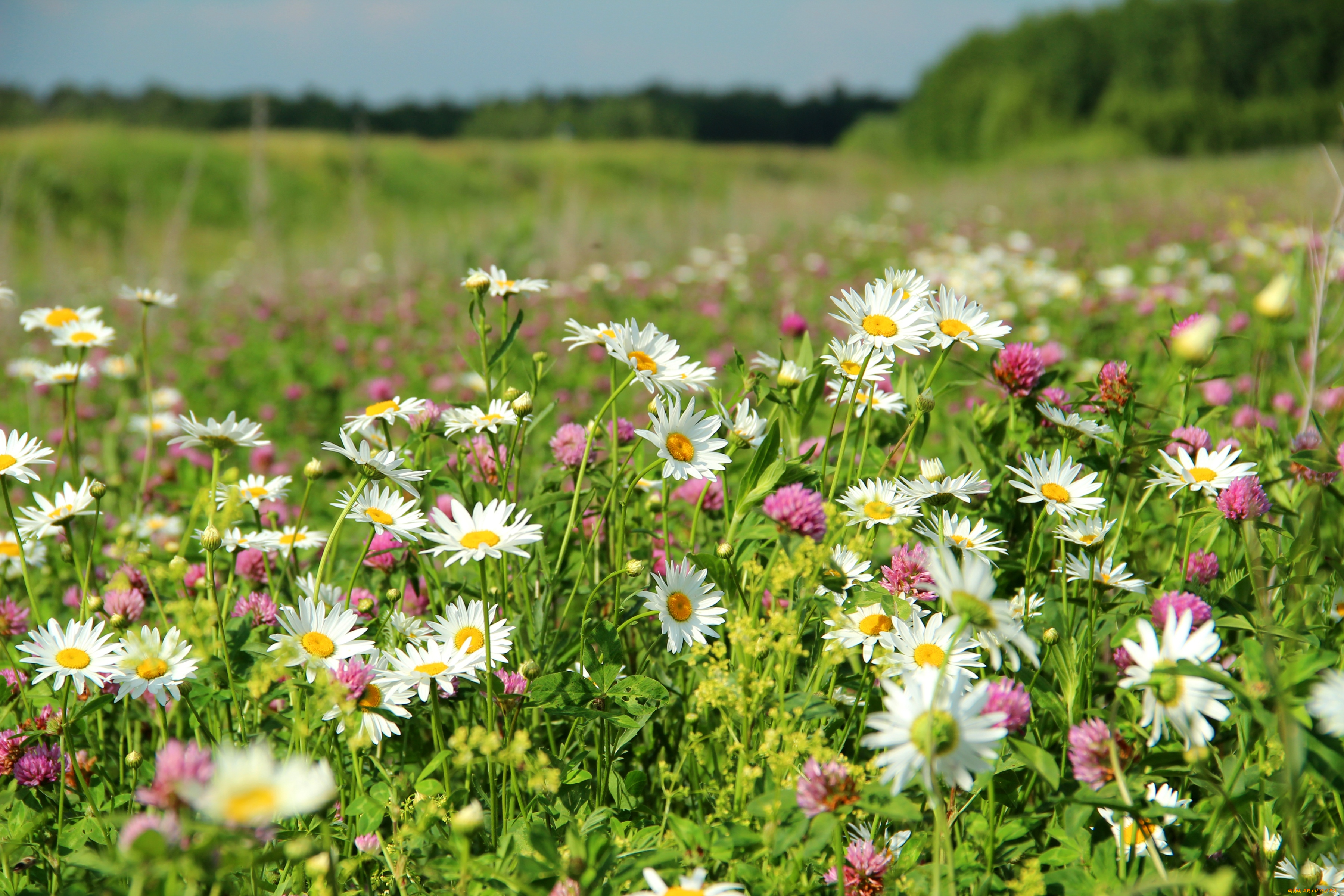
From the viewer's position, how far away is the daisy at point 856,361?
4.20ft

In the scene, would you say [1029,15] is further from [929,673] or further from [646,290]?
[929,673]

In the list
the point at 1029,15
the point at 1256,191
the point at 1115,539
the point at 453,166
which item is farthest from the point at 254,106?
the point at 1029,15

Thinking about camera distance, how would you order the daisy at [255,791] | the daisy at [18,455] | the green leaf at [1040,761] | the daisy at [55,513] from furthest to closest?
the daisy at [55,513] < the daisy at [18,455] < the green leaf at [1040,761] < the daisy at [255,791]

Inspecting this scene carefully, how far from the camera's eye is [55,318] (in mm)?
1859

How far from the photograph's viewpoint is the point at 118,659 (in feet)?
3.63

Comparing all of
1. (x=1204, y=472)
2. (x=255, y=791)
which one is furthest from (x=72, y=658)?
(x=1204, y=472)

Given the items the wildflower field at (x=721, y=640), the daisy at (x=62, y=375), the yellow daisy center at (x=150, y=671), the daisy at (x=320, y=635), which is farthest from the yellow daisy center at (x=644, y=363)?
the daisy at (x=62, y=375)

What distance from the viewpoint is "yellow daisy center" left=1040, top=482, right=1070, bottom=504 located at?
48.9 inches

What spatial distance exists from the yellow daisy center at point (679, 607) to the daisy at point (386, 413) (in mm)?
495

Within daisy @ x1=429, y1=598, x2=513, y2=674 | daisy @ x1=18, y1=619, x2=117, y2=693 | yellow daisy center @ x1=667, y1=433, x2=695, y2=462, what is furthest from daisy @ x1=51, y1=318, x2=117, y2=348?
yellow daisy center @ x1=667, y1=433, x2=695, y2=462

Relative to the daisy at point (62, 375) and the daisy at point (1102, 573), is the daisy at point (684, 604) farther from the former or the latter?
the daisy at point (62, 375)

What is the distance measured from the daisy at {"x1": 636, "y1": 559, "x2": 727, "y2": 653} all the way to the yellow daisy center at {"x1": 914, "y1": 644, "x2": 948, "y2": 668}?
264 mm

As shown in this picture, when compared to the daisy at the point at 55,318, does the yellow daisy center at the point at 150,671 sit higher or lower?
lower

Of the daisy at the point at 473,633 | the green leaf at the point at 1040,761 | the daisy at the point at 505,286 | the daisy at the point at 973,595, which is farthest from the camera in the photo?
the daisy at the point at 505,286
